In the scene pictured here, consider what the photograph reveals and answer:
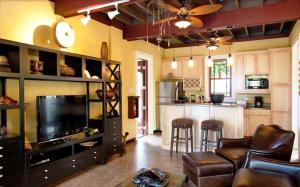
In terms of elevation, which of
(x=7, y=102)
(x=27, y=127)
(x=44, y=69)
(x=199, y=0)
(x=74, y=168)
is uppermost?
(x=199, y=0)

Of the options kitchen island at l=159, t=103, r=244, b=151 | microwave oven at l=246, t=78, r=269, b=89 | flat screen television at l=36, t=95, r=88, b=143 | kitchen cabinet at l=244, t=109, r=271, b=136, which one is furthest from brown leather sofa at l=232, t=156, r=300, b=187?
microwave oven at l=246, t=78, r=269, b=89

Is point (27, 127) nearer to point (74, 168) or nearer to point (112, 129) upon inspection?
point (74, 168)

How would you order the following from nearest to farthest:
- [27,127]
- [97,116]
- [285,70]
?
[27,127]
[97,116]
[285,70]

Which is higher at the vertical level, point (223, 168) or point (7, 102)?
point (7, 102)

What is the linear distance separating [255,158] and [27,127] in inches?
126

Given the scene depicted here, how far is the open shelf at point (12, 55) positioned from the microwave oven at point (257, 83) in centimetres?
580

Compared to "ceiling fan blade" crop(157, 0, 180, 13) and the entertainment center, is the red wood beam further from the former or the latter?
the entertainment center

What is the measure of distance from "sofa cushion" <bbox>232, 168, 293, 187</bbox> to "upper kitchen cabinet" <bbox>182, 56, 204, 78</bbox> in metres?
4.88

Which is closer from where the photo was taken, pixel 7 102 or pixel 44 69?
pixel 7 102

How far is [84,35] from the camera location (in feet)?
14.3

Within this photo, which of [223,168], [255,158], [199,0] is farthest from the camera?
[199,0]

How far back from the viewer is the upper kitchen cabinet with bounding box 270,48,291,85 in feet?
18.6

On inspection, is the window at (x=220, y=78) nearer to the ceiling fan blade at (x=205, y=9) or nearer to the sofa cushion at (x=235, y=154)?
the sofa cushion at (x=235, y=154)

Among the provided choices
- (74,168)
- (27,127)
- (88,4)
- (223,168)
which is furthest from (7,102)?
(223,168)
